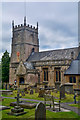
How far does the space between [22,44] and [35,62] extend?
7.73 m

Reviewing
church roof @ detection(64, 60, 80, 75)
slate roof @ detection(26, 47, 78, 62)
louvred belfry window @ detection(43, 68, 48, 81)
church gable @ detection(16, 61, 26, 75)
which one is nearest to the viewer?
church roof @ detection(64, 60, 80, 75)

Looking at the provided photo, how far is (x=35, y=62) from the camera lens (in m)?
38.9

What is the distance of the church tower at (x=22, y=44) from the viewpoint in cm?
4247

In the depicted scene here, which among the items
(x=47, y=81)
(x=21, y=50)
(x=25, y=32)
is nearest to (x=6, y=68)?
(x=21, y=50)

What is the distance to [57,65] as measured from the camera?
113 feet

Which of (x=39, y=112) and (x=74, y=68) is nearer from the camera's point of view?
(x=39, y=112)

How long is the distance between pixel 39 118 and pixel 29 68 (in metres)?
28.6

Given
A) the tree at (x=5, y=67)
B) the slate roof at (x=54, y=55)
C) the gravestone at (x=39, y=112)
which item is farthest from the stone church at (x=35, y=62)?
the gravestone at (x=39, y=112)

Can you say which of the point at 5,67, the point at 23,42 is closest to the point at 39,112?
the point at 23,42

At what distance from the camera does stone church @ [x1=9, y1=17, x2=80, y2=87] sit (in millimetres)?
33250

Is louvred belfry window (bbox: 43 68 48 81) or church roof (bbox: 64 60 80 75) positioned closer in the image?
church roof (bbox: 64 60 80 75)

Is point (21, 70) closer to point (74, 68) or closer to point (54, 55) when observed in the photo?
point (54, 55)

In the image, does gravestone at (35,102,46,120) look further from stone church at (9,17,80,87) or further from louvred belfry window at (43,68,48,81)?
louvred belfry window at (43,68,48,81)

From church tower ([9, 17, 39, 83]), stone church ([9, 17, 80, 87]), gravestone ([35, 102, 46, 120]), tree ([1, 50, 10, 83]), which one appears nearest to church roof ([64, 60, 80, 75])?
stone church ([9, 17, 80, 87])
